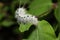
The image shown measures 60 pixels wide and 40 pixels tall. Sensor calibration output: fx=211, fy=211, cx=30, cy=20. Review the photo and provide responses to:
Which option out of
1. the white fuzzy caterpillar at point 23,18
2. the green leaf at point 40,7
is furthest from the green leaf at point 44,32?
the green leaf at point 40,7

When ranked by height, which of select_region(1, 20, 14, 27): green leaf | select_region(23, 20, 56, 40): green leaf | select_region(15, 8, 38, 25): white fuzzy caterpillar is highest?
select_region(15, 8, 38, 25): white fuzzy caterpillar

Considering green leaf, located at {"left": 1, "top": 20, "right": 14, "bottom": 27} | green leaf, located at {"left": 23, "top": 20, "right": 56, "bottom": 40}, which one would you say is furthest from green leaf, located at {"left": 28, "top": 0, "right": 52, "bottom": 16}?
green leaf, located at {"left": 1, "top": 20, "right": 14, "bottom": 27}

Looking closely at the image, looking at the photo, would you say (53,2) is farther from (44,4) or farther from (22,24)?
(22,24)

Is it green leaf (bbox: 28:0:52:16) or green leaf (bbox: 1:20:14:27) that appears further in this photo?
green leaf (bbox: 1:20:14:27)

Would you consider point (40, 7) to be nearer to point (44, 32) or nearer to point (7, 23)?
point (44, 32)

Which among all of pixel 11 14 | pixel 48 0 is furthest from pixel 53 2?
pixel 11 14

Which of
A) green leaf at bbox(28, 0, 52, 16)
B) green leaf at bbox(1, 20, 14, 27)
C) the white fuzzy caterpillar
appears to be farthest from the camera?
green leaf at bbox(1, 20, 14, 27)

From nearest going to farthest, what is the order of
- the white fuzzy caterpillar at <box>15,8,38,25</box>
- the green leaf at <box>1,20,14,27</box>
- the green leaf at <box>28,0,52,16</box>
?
the white fuzzy caterpillar at <box>15,8,38,25</box> < the green leaf at <box>28,0,52,16</box> < the green leaf at <box>1,20,14,27</box>

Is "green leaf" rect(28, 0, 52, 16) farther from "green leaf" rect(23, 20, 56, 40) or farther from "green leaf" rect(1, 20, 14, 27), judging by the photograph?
"green leaf" rect(1, 20, 14, 27)
